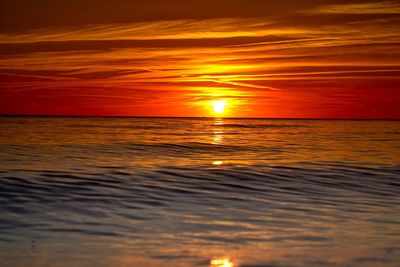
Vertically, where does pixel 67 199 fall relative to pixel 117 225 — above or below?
above

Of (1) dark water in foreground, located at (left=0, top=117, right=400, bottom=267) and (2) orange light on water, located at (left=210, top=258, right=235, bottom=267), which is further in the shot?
(1) dark water in foreground, located at (left=0, top=117, right=400, bottom=267)

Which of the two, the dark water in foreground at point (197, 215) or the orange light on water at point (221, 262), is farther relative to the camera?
the dark water in foreground at point (197, 215)

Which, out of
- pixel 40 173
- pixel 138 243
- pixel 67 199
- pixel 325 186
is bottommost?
pixel 138 243

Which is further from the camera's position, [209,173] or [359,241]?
[209,173]

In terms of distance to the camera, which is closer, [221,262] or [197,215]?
[221,262]

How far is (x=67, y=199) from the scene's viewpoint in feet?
43.8

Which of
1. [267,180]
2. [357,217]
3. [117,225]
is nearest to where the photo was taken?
[117,225]

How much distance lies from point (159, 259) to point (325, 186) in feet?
32.7

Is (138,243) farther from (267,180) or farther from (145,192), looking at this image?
(267,180)

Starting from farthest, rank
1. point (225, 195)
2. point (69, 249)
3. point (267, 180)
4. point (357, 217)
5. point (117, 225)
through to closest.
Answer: point (267, 180)
point (225, 195)
point (357, 217)
point (117, 225)
point (69, 249)

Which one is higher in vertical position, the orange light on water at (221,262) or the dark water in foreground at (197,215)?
the dark water in foreground at (197,215)

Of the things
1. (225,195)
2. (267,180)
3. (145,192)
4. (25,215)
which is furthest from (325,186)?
(25,215)

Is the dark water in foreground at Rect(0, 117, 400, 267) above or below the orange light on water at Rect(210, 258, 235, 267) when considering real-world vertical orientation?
above

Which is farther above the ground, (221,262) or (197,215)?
(197,215)
